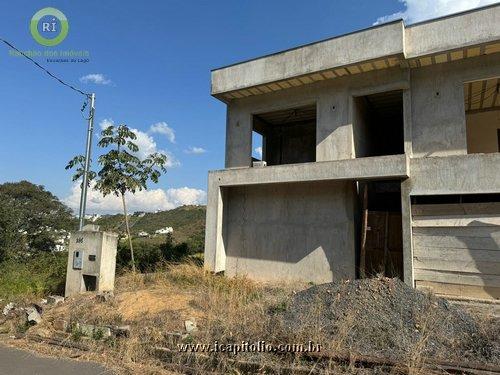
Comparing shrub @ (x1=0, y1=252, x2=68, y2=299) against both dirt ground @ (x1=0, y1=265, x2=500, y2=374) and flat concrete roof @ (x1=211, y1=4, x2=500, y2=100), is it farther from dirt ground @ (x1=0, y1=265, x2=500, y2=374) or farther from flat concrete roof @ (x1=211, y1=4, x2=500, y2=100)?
flat concrete roof @ (x1=211, y1=4, x2=500, y2=100)

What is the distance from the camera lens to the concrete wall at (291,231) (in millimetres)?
10820

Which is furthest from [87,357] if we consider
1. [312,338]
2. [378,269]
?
[378,269]

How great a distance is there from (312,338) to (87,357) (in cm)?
337

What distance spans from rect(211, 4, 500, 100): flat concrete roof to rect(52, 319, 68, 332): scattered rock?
865cm

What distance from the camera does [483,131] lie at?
43.9ft

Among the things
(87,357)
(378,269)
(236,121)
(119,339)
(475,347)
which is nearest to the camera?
(475,347)

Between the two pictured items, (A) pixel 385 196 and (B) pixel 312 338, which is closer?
(B) pixel 312 338

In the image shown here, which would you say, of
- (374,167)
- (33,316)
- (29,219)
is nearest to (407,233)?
(374,167)

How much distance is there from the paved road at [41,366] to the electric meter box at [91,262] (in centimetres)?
348

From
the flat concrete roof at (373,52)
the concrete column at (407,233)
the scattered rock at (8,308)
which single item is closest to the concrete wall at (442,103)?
the flat concrete roof at (373,52)

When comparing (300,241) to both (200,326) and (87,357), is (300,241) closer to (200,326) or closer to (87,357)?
(200,326)

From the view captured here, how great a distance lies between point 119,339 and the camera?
607 centimetres

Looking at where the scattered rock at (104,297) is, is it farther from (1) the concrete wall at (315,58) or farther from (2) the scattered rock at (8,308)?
(1) the concrete wall at (315,58)

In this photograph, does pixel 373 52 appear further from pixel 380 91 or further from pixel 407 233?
pixel 407 233
